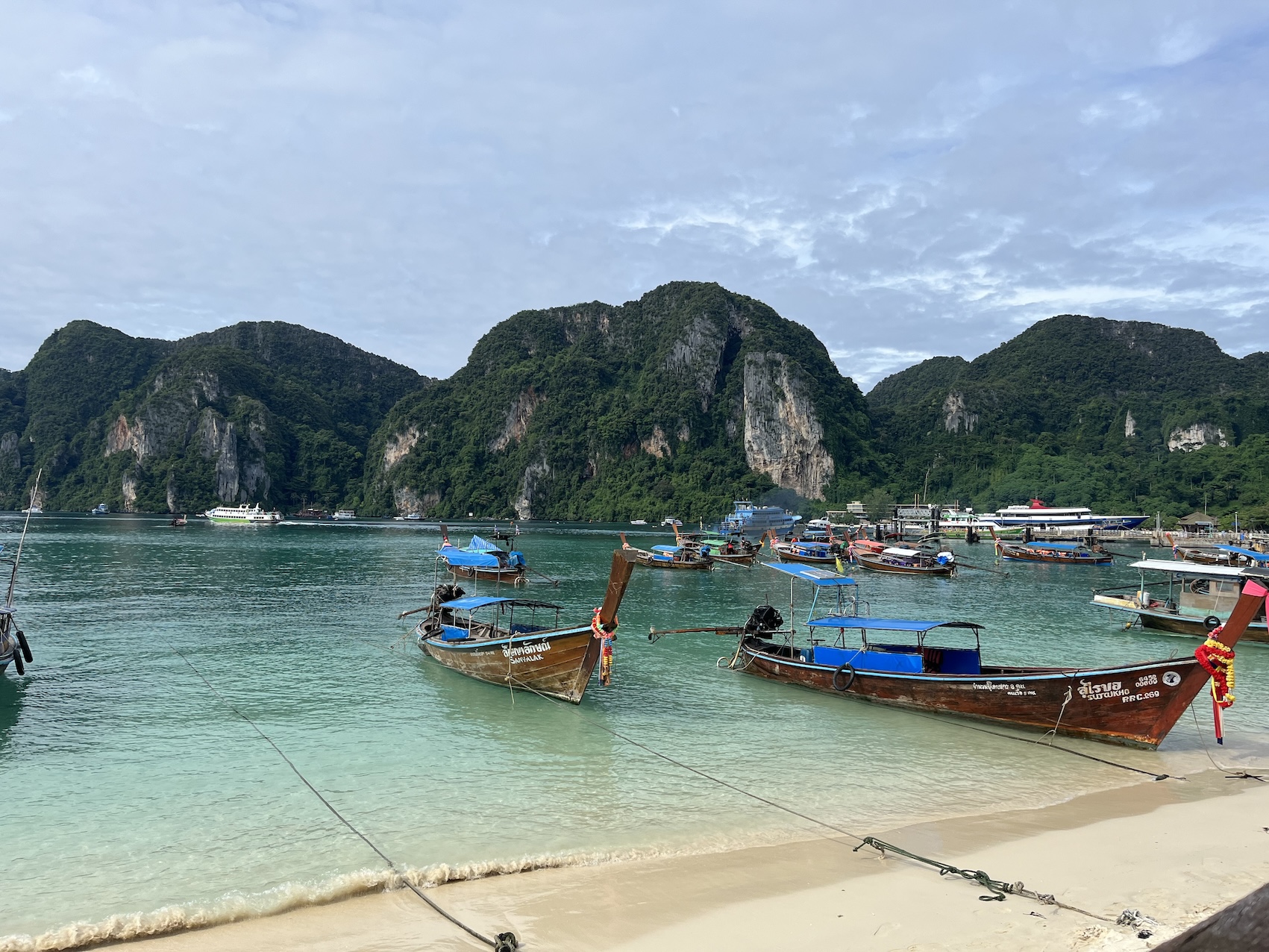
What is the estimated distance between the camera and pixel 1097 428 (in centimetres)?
15625

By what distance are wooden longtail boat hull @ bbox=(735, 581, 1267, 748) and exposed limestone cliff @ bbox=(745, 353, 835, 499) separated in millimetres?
139773

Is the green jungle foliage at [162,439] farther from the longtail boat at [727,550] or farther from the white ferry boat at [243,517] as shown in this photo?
the longtail boat at [727,550]

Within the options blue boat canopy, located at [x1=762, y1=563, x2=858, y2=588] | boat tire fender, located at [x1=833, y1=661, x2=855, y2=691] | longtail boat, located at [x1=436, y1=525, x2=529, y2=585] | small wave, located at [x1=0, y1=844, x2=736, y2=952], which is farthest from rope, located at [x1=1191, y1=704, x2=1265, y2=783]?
longtail boat, located at [x1=436, y1=525, x2=529, y2=585]

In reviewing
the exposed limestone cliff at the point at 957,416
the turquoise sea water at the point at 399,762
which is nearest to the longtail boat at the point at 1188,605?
the turquoise sea water at the point at 399,762

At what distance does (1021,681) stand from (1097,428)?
546 feet

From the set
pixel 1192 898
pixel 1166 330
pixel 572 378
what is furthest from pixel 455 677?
pixel 1166 330

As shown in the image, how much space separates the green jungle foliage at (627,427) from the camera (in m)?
160

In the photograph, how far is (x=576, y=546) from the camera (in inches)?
3130

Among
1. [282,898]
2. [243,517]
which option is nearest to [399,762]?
[282,898]

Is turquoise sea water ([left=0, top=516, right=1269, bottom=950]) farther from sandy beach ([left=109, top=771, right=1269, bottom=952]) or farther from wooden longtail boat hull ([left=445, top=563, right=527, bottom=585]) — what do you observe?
wooden longtail boat hull ([left=445, top=563, right=527, bottom=585])

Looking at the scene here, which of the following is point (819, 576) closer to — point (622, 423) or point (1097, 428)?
point (622, 423)

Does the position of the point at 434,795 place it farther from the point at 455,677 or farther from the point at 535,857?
the point at 455,677

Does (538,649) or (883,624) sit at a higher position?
(883,624)

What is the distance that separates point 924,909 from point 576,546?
7194 cm
